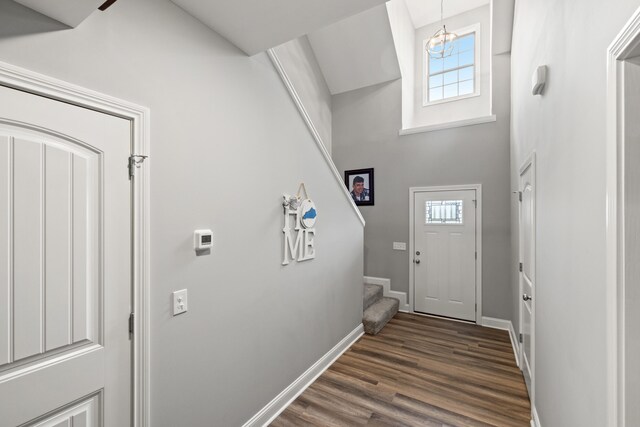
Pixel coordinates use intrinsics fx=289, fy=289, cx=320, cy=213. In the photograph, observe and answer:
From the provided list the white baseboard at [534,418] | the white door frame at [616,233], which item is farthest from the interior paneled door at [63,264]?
the white baseboard at [534,418]

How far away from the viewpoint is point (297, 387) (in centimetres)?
244

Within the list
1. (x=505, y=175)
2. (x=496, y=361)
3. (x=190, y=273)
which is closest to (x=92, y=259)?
(x=190, y=273)

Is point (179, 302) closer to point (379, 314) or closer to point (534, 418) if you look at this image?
point (534, 418)

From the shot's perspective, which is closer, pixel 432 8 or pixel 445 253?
pixel 445 253

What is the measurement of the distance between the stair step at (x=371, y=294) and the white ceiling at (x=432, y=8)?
4638 millimetres

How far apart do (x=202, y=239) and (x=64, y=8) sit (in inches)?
42.4

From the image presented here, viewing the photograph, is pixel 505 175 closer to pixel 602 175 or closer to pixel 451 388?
pixel 451 388

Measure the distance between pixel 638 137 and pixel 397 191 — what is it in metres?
3.83

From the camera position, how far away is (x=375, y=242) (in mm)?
4820

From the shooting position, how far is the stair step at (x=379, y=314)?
3662 millimetres

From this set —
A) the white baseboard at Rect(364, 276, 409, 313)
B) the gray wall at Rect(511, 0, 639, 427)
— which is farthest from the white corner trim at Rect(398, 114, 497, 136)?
the white baseboard at Rect(364, 276, 409, 313)

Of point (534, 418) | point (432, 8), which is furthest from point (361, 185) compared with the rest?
point (534, 418)

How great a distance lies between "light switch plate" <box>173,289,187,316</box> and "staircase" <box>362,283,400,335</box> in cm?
266

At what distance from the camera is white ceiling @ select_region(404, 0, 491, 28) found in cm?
472
